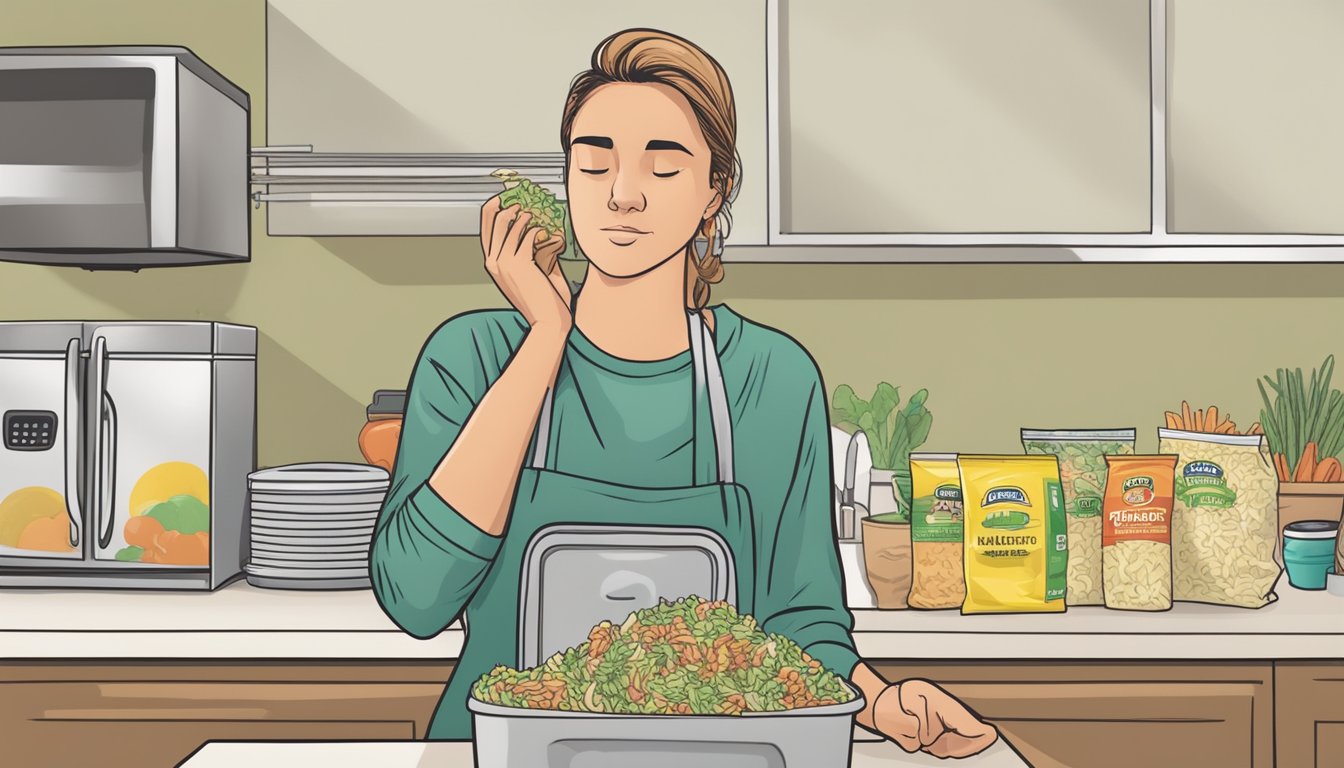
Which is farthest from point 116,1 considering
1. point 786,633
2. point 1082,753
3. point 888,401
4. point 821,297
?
point 1082,753

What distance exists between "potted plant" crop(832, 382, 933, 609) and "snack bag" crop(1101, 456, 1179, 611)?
341 mm

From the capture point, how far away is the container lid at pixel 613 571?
126 centimetres

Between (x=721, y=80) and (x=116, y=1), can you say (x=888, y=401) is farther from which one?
(x=116, y=1)

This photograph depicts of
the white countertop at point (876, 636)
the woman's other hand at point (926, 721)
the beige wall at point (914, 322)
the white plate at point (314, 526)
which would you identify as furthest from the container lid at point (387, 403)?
the woman's other hand at point (926, 721)

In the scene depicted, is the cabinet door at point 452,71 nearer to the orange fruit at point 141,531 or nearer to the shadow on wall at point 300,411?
the shadow on wall at point 300,411

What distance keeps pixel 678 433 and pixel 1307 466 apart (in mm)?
1529

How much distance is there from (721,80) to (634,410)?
0.42 metres

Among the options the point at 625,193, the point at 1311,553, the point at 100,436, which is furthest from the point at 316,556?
the point at 1311,553

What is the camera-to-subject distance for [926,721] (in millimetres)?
973

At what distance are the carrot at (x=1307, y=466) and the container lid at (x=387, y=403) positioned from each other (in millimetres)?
1829

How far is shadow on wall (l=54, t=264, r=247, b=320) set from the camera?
2.34 metres

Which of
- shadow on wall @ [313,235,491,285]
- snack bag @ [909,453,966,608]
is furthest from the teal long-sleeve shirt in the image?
shadow on wall @ [313,235,491,285]

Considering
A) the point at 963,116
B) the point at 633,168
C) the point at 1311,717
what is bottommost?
the point at 1311,717

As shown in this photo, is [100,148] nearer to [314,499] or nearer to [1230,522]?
[314,499]
